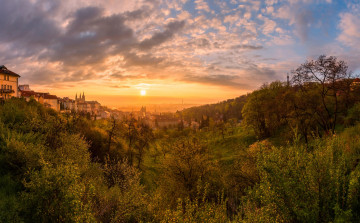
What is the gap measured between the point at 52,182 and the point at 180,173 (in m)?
15.9

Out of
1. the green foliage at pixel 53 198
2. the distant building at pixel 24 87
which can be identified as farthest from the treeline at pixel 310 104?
the distant building at pixel 24 87

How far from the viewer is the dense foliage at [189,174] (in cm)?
1077

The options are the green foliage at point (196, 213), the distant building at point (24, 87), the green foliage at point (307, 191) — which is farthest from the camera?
the distant building at point (24, 87)

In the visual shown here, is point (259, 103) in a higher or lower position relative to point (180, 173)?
higher

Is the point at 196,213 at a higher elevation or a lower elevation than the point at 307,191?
lower

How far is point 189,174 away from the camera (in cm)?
2739

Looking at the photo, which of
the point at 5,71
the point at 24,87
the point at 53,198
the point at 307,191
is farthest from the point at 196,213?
the point at 24,87

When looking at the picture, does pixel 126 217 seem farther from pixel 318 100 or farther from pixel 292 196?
pixel 318 100

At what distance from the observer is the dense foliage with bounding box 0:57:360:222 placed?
10773 mm

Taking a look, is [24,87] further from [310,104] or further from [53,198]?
[310,104]

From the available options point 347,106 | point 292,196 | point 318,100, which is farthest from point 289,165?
point 347,106

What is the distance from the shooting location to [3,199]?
1570 cm

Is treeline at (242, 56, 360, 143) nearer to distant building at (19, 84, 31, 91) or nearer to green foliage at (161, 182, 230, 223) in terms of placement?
green foliage at (161, 182, 230, 223)

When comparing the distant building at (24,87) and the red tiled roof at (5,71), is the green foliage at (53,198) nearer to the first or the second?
the red tiled roof at (5,71)
